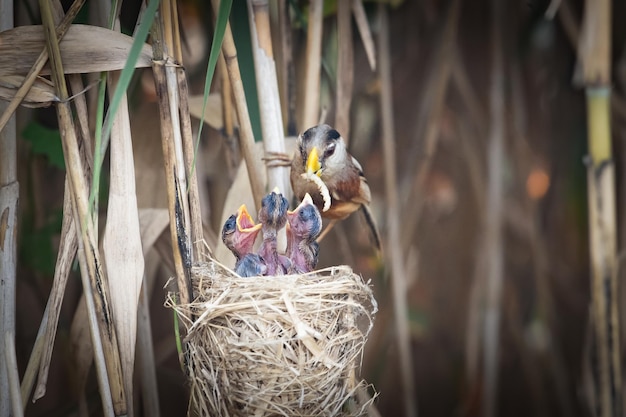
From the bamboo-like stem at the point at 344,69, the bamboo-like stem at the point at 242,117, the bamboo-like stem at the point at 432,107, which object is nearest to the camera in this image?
the bamboo-like stem at the point at 242,117

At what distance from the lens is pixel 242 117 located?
4.14 ft

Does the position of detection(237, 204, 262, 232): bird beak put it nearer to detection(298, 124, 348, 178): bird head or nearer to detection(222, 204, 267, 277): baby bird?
detection(222, 204, 267, 277): baby bird

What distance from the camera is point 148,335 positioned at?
4.33 ft

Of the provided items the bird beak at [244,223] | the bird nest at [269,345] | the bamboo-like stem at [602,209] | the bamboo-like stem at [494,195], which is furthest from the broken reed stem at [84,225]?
the bamboo-like stem at [494,195]

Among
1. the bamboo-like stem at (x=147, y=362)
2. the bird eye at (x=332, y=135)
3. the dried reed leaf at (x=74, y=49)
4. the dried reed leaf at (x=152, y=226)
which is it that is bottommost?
the bamboo-like stem at (x=147, y=362)

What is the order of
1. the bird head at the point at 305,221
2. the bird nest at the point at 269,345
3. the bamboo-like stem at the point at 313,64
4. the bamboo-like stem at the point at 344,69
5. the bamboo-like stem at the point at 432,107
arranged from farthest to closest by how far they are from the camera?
the bamboo-like stem at the point at 432,107 → the bamboo-like stem at the point at 344,69 → the bamboo-like stem at the point at 313,64 → the bird head at the point at 305,221 → the bird nest at the point at 269,345

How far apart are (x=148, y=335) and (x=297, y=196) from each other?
39cm

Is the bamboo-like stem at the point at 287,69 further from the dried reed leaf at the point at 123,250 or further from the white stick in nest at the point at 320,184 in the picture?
the dried reed leaf at the point at 123,250

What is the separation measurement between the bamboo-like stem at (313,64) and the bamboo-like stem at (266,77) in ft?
0.35

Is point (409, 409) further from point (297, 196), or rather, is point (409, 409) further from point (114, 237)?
point (114, 237)

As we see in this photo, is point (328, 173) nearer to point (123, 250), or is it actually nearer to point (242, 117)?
point (242, 117)

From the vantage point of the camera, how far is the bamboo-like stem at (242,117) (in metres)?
1.25

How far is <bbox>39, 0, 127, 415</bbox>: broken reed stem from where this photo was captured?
1.10m

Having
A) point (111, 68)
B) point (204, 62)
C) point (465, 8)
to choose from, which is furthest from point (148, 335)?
point (465, 8)
